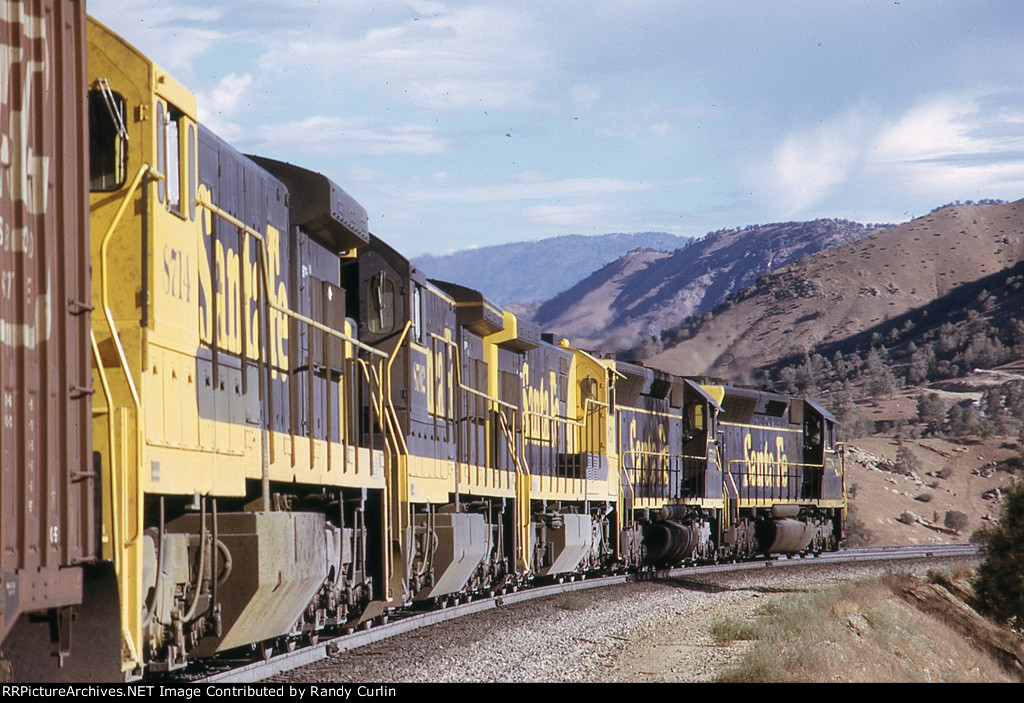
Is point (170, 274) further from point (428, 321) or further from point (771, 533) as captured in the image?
point (771, 533)

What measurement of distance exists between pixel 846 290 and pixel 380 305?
10868 cm

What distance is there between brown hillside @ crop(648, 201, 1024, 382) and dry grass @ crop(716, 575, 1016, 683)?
78.3 meters

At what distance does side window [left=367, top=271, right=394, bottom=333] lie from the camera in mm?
12758

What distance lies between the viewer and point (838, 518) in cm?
3862

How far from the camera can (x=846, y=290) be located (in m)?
117

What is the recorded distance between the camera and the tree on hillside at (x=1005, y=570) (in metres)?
21.7

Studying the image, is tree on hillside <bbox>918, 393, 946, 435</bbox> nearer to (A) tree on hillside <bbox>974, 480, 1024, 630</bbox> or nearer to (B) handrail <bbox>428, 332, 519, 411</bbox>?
(A) tree on hillside <bbox>974, 480, 1024, 630</bbox>

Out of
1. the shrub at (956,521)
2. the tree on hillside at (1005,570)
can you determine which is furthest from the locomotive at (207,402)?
the shrub at (956,521)

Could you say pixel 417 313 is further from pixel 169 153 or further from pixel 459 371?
pixel 169 153

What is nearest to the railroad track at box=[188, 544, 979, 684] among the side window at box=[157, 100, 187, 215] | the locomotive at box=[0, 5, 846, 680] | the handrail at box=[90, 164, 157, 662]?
the locomotive at box=[0, 5, 846, 680]

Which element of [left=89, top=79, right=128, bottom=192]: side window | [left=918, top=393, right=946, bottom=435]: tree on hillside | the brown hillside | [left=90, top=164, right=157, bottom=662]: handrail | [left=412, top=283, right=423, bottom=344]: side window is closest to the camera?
[left=90, top=164, right=157, bottom=662]: handrail

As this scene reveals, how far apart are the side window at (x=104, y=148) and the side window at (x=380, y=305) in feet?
19.7

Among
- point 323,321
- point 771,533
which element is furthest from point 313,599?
point 771,533

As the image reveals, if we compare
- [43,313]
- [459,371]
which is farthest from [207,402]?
[459,371]
